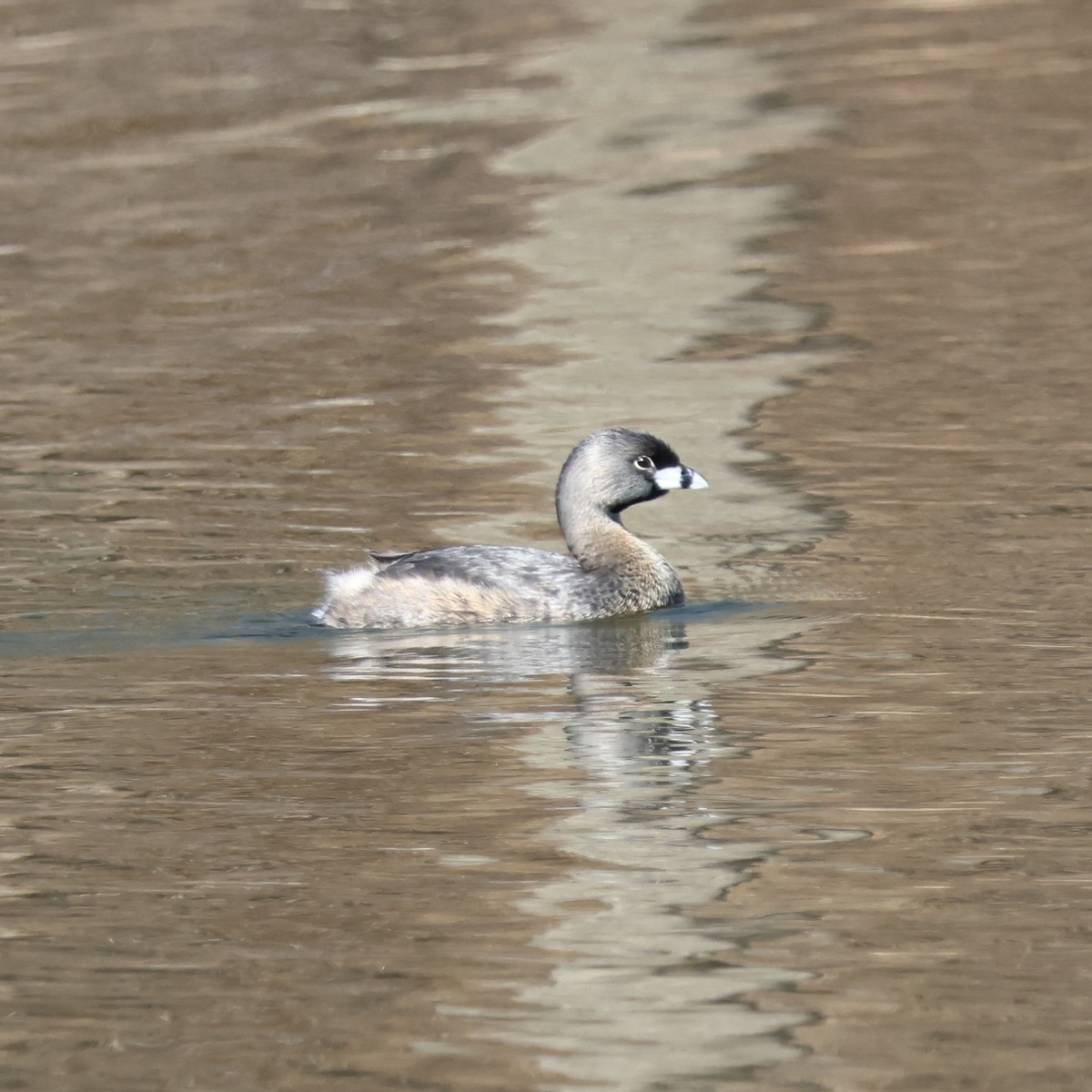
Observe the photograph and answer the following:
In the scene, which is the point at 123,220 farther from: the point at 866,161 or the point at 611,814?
the point at 611,814

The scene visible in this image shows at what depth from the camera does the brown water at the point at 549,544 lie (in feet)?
19.0

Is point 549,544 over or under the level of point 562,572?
under

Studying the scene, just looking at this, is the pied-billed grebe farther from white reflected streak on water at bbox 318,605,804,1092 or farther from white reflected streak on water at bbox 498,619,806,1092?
white reflected streak on water at bbox 498,619,806,1092

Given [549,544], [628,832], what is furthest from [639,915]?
[549,544]

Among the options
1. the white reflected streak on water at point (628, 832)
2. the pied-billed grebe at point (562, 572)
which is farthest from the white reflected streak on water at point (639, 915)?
the pied-billed grebe at point (562, 572)

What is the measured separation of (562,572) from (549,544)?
1.83 meters

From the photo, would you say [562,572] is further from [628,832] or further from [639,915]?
[639,915]

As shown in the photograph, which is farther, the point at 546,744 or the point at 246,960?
the point at 546,744

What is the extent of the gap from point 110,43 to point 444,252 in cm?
987

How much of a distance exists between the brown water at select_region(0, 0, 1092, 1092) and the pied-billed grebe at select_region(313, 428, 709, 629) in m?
0.19

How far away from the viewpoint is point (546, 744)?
8.27 m

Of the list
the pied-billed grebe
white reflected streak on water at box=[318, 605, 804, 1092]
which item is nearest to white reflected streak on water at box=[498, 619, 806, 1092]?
white reflected streak on water at box=[318, 605, 804, 1092]

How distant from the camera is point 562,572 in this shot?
1093cm

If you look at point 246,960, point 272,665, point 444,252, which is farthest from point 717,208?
point 246,960
